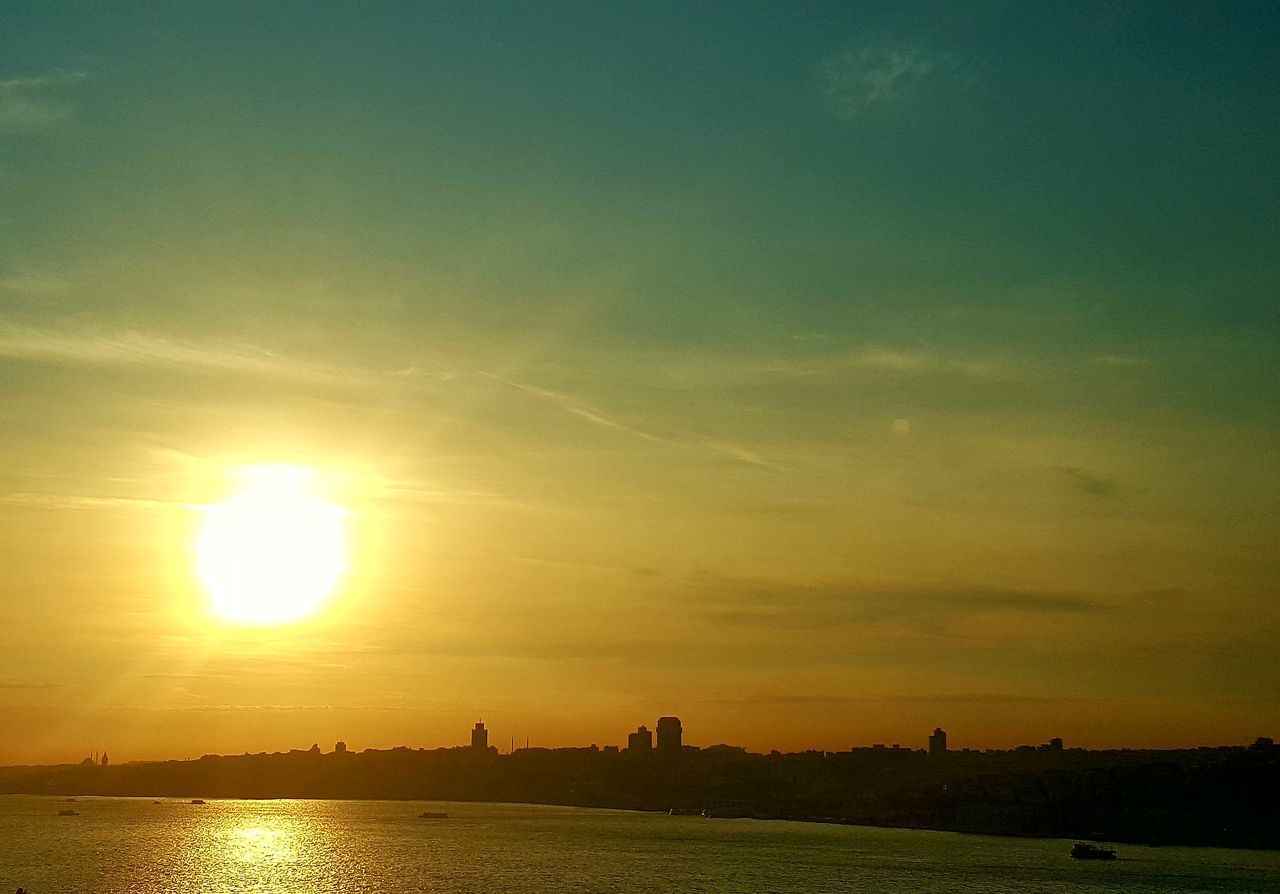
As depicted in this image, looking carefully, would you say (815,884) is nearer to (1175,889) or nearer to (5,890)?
(1175,889)

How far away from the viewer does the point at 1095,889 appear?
18325 cm

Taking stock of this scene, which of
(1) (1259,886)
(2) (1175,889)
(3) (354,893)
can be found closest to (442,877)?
(3) (354,893)

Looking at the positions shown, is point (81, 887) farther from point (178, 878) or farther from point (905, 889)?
point (905, 889)

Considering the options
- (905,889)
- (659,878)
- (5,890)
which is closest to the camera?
(5,890)

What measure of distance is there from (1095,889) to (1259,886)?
1172 inches

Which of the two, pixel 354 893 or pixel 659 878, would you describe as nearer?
pixel 354 893

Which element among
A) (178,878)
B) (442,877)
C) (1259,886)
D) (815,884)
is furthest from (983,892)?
(178,878)

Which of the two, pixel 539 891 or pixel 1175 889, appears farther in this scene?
pixel 1175 889

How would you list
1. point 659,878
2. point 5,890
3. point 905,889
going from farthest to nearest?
1. point 659,878
2. point 905,889
3. point 5,890

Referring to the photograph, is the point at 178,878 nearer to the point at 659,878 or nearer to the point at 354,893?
the point at 354,893

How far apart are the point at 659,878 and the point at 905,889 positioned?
38498 mm

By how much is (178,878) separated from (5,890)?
31.4 m

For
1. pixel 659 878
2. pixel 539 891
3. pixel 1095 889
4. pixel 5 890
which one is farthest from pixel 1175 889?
pixel 5 890

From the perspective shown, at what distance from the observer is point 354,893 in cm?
17150
